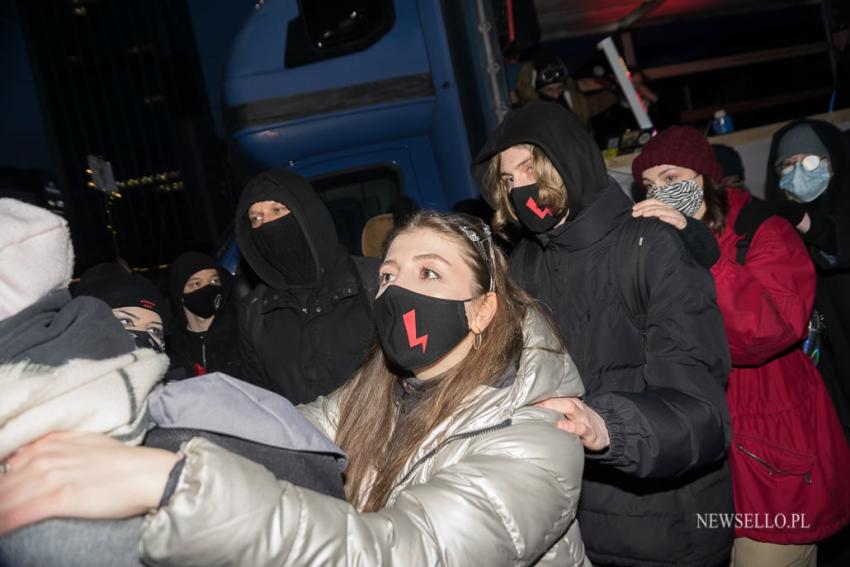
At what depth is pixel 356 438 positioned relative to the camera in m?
1.79

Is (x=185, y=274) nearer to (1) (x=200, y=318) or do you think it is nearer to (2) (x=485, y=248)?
(1) (x=200, y=318)

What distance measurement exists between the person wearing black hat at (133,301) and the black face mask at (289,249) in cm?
74

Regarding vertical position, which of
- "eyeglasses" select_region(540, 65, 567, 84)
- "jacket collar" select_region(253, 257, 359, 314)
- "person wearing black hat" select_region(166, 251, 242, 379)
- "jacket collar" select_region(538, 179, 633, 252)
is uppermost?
"eyeglasses" select_region(540, 65, 567, 84)

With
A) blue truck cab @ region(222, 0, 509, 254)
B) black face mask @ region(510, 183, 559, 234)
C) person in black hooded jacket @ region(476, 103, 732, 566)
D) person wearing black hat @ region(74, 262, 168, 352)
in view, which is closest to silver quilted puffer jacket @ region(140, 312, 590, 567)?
person in black hooded jacket @ region(476, 103, 732, 566)

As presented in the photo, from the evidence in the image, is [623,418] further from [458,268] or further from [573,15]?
[573,15]

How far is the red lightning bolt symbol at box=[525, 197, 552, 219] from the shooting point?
2260 millimetres

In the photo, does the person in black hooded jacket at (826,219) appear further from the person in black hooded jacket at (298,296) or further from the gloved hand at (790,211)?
the person in black hooded jacket at (298,296)

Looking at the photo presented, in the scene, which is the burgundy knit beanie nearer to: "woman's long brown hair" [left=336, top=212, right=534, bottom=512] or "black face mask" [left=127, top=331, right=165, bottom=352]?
"woman's long brown hair" [left=336, top=212, right=534, bottom=512]

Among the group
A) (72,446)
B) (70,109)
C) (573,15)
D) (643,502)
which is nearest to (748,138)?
(573,15)

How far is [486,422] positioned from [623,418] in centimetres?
39

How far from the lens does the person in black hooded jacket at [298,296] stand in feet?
8.50

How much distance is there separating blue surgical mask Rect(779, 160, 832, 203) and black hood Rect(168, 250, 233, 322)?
3.31 meters

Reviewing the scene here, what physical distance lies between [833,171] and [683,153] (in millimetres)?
1216

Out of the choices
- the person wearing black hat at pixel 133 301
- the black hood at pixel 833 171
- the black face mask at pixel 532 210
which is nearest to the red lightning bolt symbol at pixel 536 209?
the black face mask at pixel 532 210
